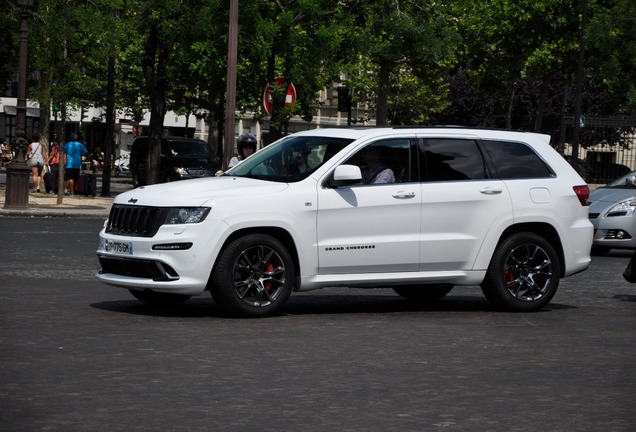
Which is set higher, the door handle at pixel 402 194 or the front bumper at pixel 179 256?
the door handle at pixel 402 194

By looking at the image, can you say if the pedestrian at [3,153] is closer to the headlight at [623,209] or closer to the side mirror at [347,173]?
the headlight at [623,209]

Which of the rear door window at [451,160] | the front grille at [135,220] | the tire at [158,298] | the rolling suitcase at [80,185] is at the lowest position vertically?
the tire at [158,298]

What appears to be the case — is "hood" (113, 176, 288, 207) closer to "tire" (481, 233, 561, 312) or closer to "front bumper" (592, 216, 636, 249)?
"tire" (481, 233, 561, 312)

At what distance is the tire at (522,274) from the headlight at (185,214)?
115 inches

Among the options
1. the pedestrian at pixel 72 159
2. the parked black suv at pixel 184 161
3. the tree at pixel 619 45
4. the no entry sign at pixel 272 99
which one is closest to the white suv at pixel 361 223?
the no entry sign at pixel 272 99

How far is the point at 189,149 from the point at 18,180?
48.9 feet

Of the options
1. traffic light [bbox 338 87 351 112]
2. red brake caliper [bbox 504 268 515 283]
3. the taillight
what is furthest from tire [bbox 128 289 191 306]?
traffic light [bbox 338 87 351 112]

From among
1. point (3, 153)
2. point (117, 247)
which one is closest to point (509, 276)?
point (117, 247)

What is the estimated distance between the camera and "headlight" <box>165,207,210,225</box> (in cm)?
1177

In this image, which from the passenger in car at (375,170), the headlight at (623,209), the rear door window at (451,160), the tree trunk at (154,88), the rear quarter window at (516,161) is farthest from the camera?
the tree trunk at (154,88)

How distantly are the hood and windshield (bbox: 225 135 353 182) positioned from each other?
0.91ft

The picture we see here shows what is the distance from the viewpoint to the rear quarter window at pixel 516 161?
1348cm

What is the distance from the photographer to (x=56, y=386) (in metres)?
8.23

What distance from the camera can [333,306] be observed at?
540 inches
